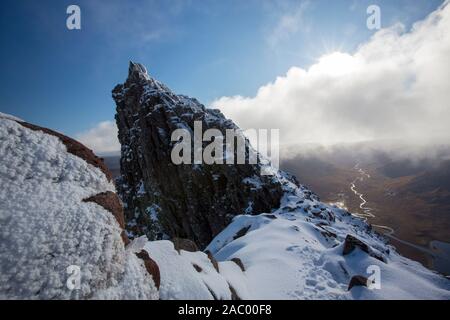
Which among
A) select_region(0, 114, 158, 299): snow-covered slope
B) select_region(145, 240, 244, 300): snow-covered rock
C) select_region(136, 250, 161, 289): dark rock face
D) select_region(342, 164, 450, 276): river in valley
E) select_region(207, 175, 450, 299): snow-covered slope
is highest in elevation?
select_region(0, 114, 158, 299): snow-covered slope

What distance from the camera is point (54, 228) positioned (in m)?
6.39

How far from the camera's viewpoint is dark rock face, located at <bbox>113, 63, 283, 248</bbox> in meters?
53.7

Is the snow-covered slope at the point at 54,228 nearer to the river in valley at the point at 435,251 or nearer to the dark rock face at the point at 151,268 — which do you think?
the dark rock face at the point at 151,268

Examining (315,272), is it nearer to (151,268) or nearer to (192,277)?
(192,277)

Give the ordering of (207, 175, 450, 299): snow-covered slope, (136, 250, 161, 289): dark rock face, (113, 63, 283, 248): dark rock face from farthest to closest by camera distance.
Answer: (113, 63, 283, 248): dark rock face
(207, 175, 450, 299): snow-covered slope
(136, 250, 161, 289): dark rock face

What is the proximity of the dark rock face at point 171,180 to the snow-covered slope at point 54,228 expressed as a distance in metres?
42.2

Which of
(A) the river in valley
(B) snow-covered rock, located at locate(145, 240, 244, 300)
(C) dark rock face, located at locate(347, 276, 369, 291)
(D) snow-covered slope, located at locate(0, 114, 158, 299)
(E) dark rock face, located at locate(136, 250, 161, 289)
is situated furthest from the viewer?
(A) the river in valley

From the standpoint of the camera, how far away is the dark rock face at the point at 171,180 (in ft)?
176

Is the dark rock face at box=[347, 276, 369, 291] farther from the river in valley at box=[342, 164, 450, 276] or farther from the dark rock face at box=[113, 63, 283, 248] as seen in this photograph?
→ the river in valley at box=[342, 164, 450, 276]

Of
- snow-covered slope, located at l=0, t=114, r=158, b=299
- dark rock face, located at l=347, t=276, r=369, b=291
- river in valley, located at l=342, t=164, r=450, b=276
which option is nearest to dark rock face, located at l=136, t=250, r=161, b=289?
snow-covered slope, located at l=0, t=114, r=158, b=299

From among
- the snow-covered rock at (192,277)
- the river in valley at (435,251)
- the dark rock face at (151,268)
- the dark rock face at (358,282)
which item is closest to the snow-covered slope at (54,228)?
the dark rock face at (151,268)

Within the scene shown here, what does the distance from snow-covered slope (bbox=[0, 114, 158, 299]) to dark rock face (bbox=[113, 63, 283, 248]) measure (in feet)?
138
